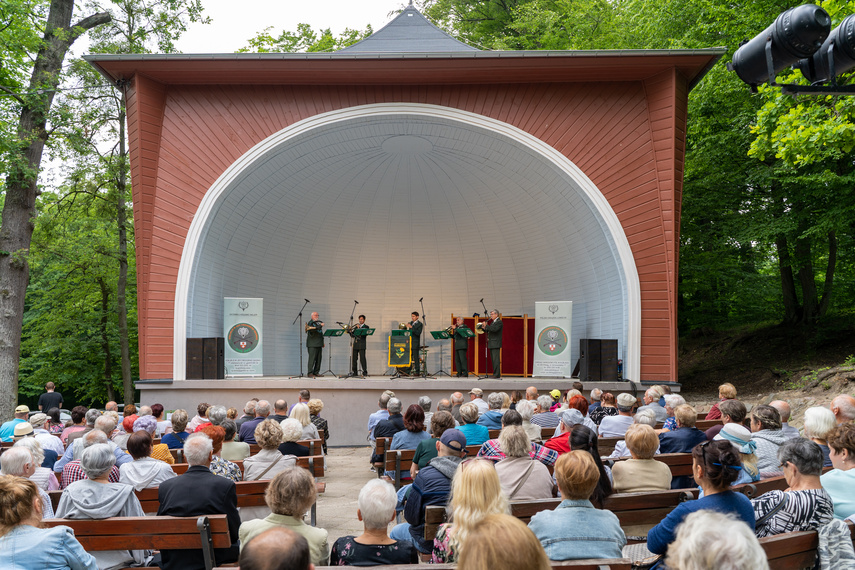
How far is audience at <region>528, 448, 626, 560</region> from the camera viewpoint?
2691mm

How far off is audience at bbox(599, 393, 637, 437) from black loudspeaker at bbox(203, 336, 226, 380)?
7.69 m

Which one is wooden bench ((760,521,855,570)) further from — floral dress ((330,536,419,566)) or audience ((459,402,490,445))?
audience ((459,402,490,445))

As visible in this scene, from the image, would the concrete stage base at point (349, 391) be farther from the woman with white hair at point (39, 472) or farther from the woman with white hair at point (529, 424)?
the woman with white hair at point (39, 472)

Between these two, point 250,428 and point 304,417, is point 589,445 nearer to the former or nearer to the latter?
point 304,417

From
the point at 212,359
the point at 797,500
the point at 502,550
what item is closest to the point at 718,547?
the point at 502,550

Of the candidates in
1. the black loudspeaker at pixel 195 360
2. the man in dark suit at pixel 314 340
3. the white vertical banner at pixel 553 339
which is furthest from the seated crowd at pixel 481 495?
the man in dark suit at pixel 314 340

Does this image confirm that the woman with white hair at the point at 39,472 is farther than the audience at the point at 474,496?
Yes

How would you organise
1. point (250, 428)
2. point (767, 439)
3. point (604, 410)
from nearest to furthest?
point (767, 439) → point (250, 428) → point (604, 410)

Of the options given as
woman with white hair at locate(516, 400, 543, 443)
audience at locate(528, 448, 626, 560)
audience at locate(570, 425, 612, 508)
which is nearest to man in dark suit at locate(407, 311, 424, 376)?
woman with white hair at locate(516, 400, 543, 443)

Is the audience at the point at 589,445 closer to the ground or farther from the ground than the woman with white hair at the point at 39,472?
farther from the ground

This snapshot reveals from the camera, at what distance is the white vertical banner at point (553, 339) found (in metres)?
12.5

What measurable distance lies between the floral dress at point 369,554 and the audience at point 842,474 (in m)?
2.20

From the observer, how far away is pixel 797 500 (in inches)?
119

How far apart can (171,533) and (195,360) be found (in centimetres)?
879
